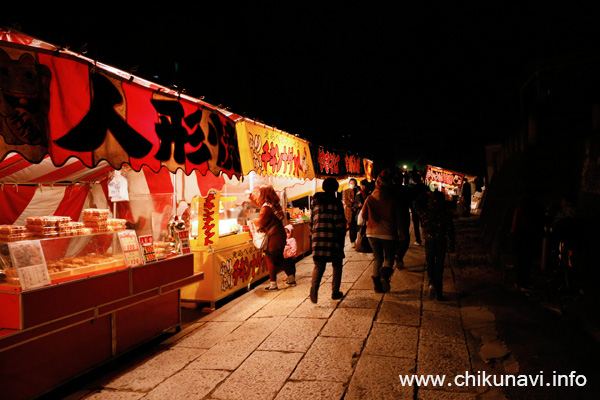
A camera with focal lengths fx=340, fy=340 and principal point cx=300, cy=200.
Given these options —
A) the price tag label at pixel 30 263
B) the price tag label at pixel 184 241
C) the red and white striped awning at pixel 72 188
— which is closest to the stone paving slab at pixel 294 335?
the price tag label at pixel 184 241

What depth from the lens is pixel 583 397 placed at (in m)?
3.31

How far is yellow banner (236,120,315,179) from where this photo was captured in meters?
7.81

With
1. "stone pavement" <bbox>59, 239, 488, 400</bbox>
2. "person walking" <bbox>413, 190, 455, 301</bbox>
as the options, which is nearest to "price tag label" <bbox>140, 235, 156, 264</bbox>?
"stone pavement" <bbox>59, 239, 488, 400</bbox>

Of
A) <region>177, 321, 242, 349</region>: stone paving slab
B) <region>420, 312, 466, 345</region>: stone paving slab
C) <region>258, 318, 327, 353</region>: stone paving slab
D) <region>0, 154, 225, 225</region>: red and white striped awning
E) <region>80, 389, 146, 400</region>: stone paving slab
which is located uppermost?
<region>0, 154, 225, 225</region>: red and white striped awning

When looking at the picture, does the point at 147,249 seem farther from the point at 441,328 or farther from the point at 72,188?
the point at 72,188

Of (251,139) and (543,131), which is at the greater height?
(543,131)

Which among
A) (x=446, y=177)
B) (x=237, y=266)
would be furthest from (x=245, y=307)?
(x=446, y=177)

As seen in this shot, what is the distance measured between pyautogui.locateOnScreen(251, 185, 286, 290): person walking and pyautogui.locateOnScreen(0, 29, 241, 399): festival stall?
1.12m

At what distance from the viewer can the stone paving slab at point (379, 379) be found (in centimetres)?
346

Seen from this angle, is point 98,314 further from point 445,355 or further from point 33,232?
point 445,355

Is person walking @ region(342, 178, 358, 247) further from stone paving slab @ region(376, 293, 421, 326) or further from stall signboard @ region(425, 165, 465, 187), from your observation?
stall signboard @ region(425, 165, 465, 187)

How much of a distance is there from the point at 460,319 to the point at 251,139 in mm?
5645

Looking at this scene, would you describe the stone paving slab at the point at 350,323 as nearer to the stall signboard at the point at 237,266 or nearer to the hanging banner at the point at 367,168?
the stall signboard at the point at 237,266

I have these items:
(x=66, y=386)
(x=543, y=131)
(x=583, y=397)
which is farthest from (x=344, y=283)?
(x=543, y=131)
